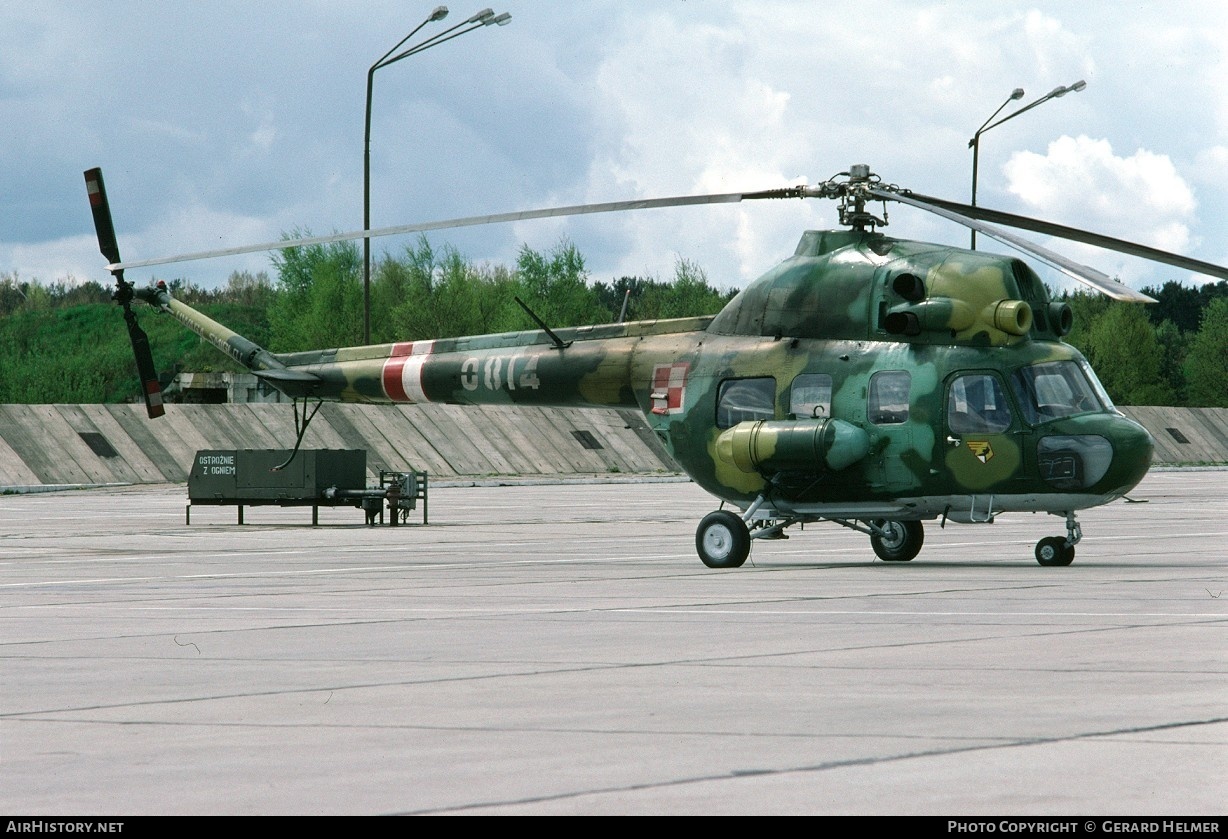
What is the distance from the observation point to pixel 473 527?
3077 cm

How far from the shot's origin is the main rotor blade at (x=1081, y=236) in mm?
16734

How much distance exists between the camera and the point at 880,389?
19406 millimetres

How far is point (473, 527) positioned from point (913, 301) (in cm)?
1319

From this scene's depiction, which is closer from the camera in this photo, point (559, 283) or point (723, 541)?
point (723, 541)

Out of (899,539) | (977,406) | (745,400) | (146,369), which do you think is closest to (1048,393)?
(977,406)

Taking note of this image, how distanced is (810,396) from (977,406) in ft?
6.35

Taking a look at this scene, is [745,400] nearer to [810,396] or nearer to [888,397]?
[810,396]

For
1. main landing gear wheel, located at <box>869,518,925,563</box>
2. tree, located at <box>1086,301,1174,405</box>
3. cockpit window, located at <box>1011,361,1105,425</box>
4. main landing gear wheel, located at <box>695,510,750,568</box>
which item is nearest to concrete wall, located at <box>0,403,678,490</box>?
main landing gear wheel, located at <box>695,510,750,568</box>

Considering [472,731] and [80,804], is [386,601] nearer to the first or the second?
[472,731]

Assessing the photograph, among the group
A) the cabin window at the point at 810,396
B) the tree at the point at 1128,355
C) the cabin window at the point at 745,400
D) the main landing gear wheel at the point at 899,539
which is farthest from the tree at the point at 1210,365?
the cabin window at the point at 810,396

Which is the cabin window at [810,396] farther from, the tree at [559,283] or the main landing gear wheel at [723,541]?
the tree at [559,283]

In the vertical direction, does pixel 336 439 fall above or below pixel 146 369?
below

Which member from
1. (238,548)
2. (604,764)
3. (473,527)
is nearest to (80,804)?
(604,764)

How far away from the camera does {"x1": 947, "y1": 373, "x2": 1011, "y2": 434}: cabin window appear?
61.5 ft
